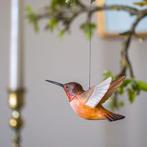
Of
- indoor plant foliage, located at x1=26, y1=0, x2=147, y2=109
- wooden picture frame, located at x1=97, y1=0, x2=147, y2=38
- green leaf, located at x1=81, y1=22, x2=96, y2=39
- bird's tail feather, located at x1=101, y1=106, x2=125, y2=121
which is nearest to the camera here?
bird's tail feather, located at x1=101, y1=106, x2=125, y2=121

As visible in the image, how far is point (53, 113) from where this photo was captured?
4.40ft

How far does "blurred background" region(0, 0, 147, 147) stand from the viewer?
1.32 m

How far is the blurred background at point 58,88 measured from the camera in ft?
4.33

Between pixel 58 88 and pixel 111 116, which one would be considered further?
pixel 58 88

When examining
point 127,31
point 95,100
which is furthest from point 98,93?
point 127,31

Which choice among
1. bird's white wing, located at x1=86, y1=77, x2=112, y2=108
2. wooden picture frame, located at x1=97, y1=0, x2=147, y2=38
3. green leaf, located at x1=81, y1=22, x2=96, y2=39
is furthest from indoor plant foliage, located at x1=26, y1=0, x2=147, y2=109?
wooden picture frame, located at x1=97, y1=0, x2=147, y2=38

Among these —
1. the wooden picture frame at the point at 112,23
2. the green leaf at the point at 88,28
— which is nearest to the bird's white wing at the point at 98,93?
the green leaf at the point at 88,28

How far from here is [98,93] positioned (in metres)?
0.44

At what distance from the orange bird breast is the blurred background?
0.85 meters

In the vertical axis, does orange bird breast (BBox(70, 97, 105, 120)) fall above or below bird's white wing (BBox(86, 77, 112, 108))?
below

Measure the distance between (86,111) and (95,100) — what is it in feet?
0.06

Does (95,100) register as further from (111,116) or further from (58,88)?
(58,88)

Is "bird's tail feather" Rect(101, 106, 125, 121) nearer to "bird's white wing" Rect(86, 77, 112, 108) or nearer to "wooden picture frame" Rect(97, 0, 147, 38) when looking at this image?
"bird's white wing" Rect(86, 77, 112, 108)

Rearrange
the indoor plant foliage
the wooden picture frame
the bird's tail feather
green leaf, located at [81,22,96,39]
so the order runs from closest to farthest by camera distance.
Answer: the bird's tail feather < the indoor plant foliage < green leaf, located at [81,22,96,39] < the wooden picture frame
